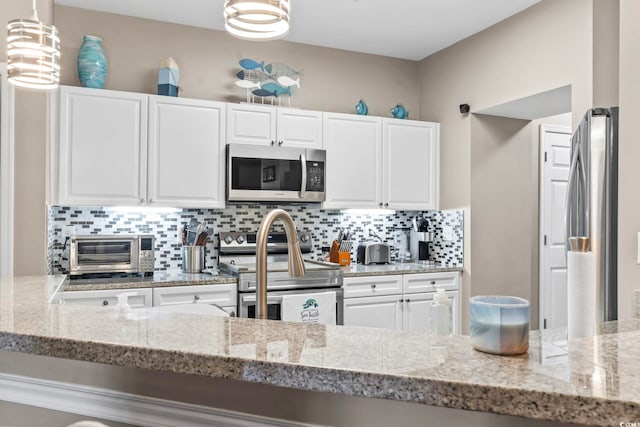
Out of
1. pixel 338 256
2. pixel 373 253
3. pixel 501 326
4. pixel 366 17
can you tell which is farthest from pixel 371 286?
pixel 501 326

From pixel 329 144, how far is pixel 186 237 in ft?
4.59

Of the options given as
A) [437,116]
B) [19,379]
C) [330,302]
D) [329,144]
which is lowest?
[330,302]

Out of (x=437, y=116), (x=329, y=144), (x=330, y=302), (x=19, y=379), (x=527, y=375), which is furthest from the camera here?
(x=437, y=116)

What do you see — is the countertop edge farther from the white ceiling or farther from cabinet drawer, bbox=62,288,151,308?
the white ceiling

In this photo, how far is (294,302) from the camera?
11.4 feet

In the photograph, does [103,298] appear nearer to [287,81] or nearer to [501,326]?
[287,81]

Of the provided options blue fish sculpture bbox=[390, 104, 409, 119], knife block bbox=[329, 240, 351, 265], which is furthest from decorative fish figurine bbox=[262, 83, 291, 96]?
knife block bbox=[329, 240, 351, 265]

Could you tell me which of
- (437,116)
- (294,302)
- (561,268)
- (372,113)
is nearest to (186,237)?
(294,302)

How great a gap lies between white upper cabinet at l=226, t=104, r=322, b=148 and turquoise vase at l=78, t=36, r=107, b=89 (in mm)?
934

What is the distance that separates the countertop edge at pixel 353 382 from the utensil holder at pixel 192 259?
260 cm

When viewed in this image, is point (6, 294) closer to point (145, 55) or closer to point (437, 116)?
point (145, 55)

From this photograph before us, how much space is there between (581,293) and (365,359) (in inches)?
22.9

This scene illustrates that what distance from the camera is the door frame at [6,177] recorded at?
2.65m

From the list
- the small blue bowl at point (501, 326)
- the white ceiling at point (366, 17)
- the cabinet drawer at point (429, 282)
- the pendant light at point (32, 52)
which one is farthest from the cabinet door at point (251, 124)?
the small blue bowl at point (501, 326)
